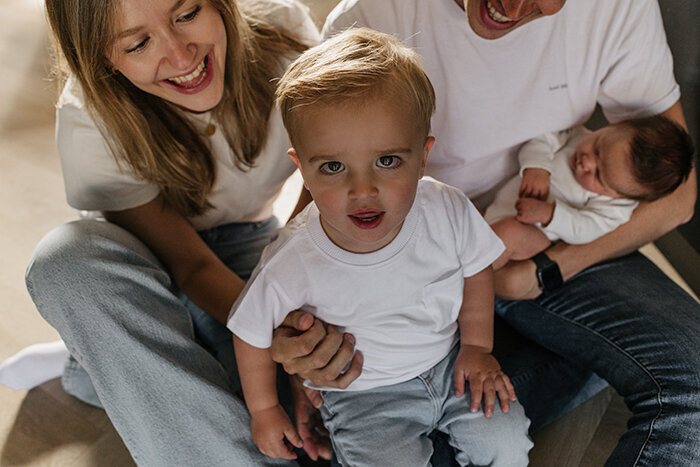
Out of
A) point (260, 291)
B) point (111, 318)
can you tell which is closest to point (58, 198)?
point (111, 318)

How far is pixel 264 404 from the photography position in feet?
3.63

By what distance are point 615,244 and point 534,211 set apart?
0.70 feet

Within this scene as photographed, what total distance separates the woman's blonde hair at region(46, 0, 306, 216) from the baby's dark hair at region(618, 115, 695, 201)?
76 cm

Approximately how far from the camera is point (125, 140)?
124 centimetres

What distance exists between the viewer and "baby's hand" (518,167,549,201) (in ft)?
4.43

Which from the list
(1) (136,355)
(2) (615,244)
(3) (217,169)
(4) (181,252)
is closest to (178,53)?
(3) (217,169)

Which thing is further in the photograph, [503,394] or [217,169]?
[217,169]

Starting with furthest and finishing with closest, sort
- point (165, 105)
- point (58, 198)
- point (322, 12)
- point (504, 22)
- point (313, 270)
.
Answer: point (58, 198)
point (322, 12)
point (165, 105)
point (504, 22)
point (313, 270)

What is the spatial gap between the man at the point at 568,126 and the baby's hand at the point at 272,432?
10 cm

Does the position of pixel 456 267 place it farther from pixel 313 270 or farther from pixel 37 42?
pixel 37 42

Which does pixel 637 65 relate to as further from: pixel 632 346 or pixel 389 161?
pixel 389 161

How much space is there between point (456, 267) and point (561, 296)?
38 cm

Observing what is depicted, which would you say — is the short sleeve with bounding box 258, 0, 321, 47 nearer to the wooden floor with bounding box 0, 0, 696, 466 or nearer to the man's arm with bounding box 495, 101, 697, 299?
the wooden floor with bounding box 0, 0, 696, 466

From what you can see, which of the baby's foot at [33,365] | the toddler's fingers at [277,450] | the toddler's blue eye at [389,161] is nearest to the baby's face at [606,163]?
→ the toddler's blue eye at [389,161]
